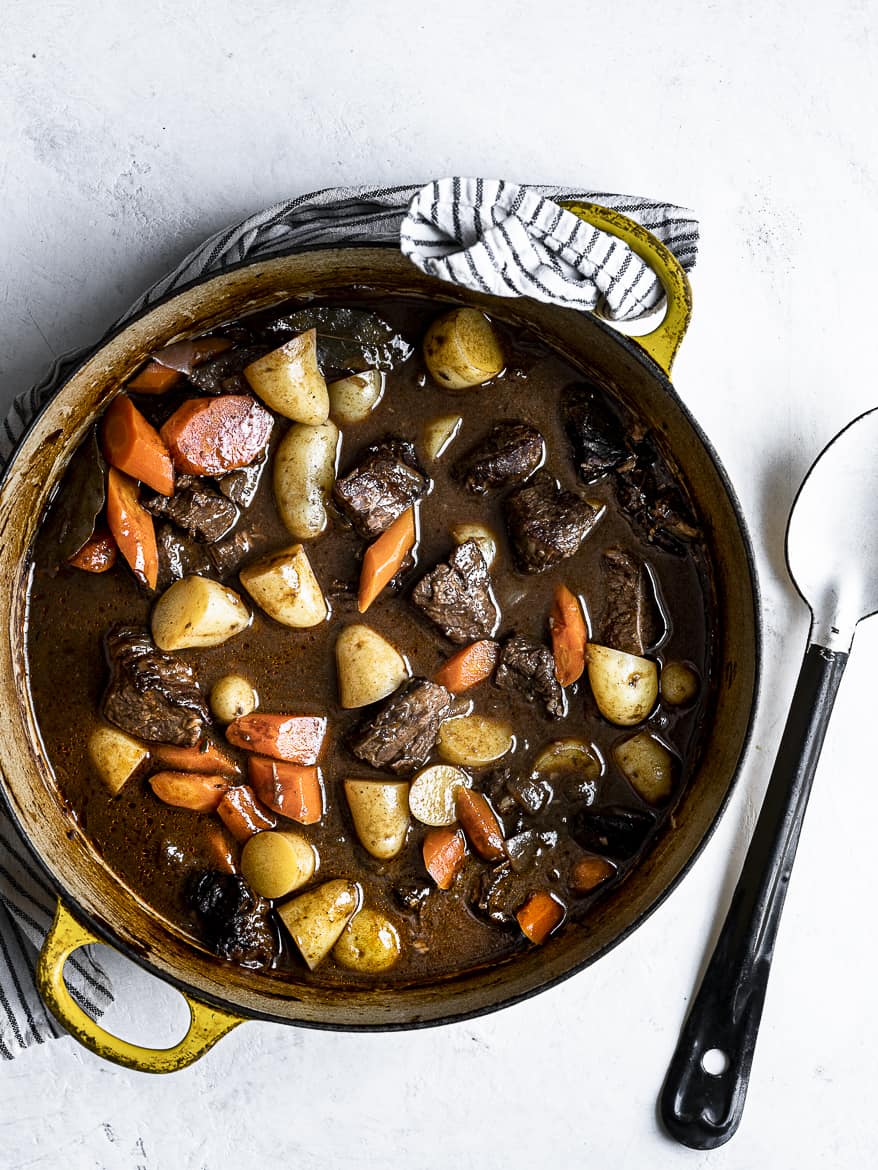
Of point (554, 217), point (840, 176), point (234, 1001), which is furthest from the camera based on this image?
point (840, 176)

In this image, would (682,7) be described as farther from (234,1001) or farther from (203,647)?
(234,1001)

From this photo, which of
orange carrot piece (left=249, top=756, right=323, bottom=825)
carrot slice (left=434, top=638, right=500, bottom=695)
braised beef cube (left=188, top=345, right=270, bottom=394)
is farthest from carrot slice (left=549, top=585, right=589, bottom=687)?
braised beef cube (left=188, top=345, right=270, bottom=394)

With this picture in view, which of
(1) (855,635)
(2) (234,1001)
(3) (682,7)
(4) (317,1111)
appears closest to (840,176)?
(3) (682,7)

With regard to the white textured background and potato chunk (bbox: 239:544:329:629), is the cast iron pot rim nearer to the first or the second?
the white textured background

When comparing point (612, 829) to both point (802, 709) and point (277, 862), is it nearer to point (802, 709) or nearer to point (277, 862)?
point (802, 709)

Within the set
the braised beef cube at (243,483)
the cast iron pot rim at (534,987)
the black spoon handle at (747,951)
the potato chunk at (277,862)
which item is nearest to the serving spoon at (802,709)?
the black spoon handle at (747,951)

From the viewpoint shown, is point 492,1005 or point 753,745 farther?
point 753,745
